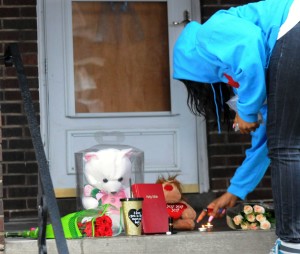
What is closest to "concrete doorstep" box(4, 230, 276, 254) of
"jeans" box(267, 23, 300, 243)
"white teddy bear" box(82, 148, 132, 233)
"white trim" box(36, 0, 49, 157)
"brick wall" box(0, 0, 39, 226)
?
"white teddy bear" box(82, 148, 132, 233)

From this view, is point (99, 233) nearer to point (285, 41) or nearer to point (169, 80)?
point (285, 41)

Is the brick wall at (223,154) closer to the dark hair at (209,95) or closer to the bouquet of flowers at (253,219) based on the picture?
the bouquet of flowers at (253,219)

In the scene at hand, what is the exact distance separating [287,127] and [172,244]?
138cm

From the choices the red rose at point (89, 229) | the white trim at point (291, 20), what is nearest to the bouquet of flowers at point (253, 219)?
the red rose at point (89, 229)

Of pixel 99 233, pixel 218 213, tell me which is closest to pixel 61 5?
pixel 99 233

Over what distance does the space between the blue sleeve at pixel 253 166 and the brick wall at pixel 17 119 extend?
8.94ft

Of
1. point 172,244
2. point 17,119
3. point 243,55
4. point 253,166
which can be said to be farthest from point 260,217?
point 17,119

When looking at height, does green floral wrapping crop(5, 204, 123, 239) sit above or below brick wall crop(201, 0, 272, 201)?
below

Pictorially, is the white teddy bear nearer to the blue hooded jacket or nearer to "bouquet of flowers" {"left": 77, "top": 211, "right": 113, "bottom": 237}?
"bouquet of flowers" {"left": 77, "top": 211, "right": 113, "bottom": 237}

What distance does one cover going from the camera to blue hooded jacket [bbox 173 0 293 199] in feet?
11.8

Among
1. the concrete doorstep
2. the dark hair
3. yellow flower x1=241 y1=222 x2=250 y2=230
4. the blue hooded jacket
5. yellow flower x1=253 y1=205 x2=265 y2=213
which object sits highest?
the blue hooded jacket

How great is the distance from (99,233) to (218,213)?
829 millimetres

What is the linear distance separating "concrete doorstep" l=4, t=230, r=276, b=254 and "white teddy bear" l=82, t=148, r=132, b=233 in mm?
829

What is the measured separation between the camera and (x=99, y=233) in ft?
15.7
